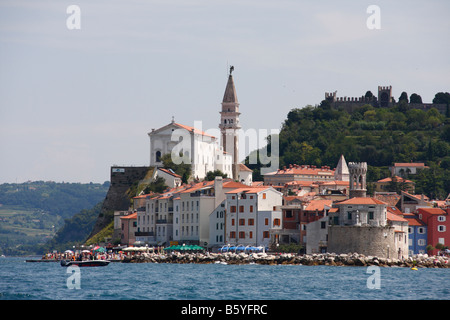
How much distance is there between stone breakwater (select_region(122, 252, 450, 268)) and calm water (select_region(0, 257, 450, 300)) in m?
2.00

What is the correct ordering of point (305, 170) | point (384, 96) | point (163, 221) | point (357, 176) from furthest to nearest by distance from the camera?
point (384, 96) → point (305, 170) → point (163, 221) → point (357, 176)

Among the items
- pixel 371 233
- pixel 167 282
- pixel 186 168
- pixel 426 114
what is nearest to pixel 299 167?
pixel 186 168

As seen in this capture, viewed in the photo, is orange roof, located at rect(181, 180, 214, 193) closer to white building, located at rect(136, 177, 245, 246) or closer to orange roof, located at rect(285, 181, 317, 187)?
white building, located at rect(136, 177, 245, 246)

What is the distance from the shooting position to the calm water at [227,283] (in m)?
45.9

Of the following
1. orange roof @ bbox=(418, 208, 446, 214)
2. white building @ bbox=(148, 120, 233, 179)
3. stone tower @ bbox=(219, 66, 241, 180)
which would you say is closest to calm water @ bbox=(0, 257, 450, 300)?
orange roof @ bbox=(418, 208, 446, 214)

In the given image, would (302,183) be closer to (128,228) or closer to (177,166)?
(177,166)

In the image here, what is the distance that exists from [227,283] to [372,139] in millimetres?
90953

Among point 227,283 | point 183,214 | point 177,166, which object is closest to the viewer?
point 227,283

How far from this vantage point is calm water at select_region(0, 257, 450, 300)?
45.9 m

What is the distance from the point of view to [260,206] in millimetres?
78438

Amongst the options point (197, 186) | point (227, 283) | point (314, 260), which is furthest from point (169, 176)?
point (227, 283)

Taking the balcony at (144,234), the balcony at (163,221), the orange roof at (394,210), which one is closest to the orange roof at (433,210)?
the orange roof at (394,210)

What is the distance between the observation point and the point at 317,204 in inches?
3004

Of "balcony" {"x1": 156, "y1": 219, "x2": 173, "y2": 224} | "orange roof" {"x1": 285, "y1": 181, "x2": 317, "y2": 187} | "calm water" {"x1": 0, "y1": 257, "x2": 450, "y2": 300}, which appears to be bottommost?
"calm water" {"x1": 0, "y1": 257, "x2": 450, "y2": 300}
